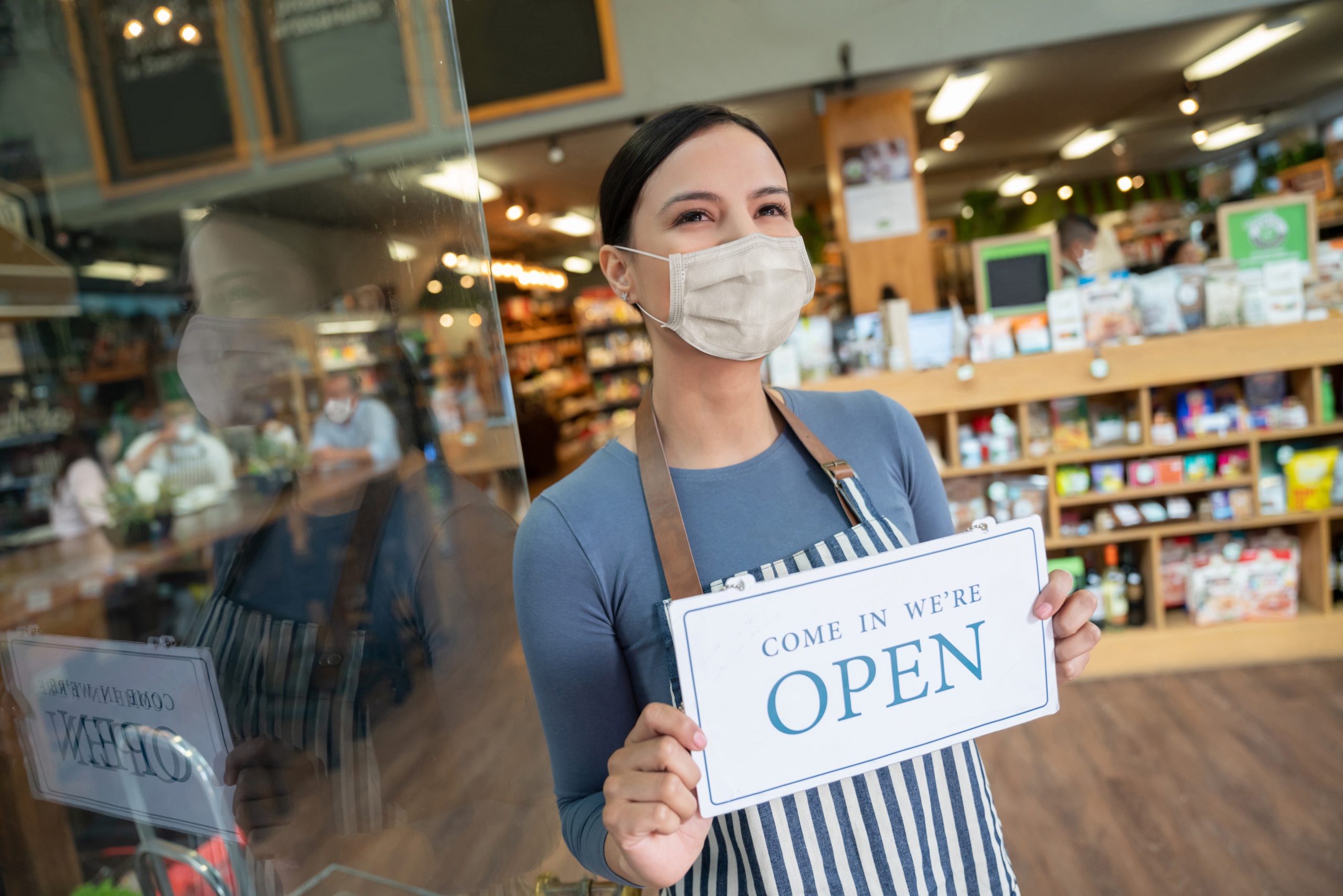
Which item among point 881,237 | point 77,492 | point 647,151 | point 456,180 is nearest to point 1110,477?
point 881,237

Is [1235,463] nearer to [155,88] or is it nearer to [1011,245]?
[1011,245]

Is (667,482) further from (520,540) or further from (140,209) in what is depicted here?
(140,209)

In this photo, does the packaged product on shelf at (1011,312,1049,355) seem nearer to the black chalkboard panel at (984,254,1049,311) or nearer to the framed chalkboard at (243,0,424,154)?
the black chalkboard panel at (984,254,1049,311)

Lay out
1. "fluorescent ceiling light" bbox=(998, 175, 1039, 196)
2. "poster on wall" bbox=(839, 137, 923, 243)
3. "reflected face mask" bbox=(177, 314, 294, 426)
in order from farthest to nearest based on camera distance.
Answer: "fluorescent ceiling light" bbox=(998, 175, 1039, 196)
"poster on wall" bbox=(839, 137, 923, 243)
"reflected face mask" bbox=(177, 314, 294, 426)

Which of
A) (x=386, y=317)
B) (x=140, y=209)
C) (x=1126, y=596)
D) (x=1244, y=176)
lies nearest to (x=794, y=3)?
(x=1126, y=596)

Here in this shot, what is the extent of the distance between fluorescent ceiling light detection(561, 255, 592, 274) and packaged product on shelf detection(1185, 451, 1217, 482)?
8.39m

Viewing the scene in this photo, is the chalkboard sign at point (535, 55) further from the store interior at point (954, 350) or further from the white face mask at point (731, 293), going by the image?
the white face mask at point (731, 293)

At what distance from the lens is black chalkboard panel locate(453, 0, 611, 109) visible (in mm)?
4461

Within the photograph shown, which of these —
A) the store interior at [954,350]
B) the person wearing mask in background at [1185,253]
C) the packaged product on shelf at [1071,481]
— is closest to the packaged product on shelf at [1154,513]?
the store interior at [954,350]

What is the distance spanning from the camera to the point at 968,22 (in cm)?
442

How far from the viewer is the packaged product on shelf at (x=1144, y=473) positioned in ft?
11.2

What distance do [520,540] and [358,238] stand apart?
40cm

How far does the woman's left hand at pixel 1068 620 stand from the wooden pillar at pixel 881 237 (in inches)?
174

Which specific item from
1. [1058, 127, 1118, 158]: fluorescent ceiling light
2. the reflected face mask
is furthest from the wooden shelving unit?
[1058, 127, 1118, 158]: fluorescent ceiling light
